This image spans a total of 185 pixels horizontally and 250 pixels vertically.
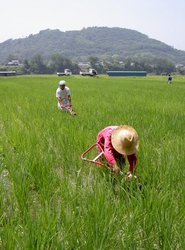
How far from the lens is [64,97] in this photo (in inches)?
200

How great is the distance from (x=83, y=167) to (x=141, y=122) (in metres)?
1.69

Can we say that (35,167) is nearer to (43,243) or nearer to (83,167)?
(83,167)

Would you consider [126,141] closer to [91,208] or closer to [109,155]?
[109,155]

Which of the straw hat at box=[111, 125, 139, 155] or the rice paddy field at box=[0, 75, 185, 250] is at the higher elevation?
the straw hat at box=[111, 125, 139, 155]

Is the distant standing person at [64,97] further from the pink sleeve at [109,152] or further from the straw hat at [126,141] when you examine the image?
the straw hat at [126,141]

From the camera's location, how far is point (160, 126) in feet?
11.4

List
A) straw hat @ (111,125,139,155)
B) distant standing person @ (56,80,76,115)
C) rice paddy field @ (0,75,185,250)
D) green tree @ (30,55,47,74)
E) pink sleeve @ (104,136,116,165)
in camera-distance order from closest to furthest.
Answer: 1. rice paddy field @ (0,75,185,250)
2. straw hat @ (111,125,139,155)
3. pink sleeve @ (104,136,116,165)
4. distant standing person @ (56,80,76,115)
5. green tree @ (30,55,47,74)

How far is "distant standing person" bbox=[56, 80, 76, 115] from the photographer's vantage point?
4857 mm

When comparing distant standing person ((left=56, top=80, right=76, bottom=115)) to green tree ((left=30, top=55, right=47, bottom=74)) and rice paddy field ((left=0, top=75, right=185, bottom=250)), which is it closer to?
rice paddy field ((left=0, top=75, right=185, bottom=250))

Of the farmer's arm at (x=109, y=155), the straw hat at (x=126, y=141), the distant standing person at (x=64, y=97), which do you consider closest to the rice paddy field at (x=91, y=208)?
the farmer's arm at (x=109, y=155)

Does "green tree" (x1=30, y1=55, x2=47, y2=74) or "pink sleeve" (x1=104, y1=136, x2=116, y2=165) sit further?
"green tree" (x1=30, y1=55, x2=47, y2=74)

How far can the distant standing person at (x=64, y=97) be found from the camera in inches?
191

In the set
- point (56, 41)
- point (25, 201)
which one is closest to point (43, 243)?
point (25, 201)

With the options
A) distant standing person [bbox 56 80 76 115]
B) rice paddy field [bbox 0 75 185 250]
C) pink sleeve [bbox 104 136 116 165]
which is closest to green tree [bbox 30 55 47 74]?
distant standing person [bbox 56 80 76 115]
